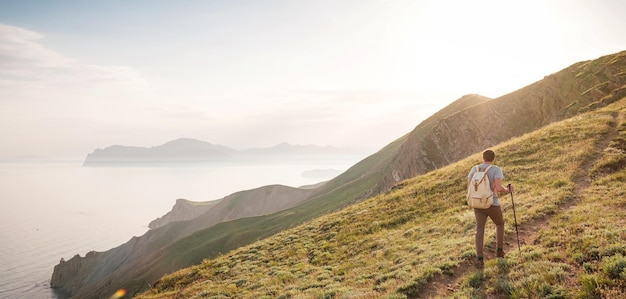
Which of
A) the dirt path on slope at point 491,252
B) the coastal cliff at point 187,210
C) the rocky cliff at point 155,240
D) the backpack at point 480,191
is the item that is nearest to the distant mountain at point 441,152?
the dirt path on slope at point 491,252

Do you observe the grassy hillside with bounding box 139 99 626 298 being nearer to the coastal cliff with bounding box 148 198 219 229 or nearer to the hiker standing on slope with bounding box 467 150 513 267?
the hiker standing on slope with bounding box 467 150 513 267

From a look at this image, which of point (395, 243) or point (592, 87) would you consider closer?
point (395, 243)

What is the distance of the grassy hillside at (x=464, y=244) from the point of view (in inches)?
342

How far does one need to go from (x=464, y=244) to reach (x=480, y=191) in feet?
12.4

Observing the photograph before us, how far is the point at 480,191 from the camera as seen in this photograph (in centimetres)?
1013

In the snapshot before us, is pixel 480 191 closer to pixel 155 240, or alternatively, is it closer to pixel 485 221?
pixel 485 221

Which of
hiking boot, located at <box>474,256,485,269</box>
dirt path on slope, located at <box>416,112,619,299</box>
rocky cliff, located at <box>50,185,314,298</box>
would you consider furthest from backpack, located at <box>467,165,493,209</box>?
rocky cliff, located at <box>50,185,314,298</box>

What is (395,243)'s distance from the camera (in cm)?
1652

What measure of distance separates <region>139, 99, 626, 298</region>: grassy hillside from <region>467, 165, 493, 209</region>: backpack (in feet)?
6.51

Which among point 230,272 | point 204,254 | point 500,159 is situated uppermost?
point 500,159

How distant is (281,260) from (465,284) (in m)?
13.8

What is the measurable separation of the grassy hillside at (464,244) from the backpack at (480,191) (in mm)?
1983

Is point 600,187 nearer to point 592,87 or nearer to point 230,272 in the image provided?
point 230,272

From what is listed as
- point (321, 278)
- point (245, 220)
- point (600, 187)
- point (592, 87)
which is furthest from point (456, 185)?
point (245, 220)
